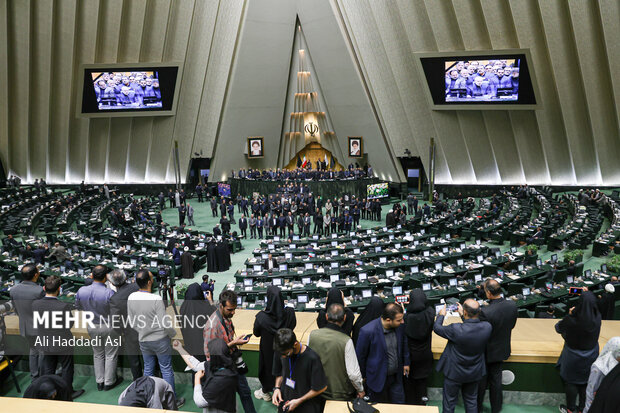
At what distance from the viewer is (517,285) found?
10.1 meters

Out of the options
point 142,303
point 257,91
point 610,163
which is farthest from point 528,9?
point 142,303

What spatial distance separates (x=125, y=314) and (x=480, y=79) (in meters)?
25.9

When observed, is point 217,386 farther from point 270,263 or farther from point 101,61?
point 101,61

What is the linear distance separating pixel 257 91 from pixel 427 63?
41.8 feet

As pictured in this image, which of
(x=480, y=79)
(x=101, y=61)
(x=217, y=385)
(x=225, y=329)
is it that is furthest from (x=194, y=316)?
(x=101, y=61)

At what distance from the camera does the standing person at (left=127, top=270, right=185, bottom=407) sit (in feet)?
15.9

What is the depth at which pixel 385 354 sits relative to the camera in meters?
4.23

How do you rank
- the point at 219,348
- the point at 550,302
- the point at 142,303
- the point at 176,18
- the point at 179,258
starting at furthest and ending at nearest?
the point at 176,18
the point at 179,258
the point at 550,302
the point at 142,303
the point at 219,348

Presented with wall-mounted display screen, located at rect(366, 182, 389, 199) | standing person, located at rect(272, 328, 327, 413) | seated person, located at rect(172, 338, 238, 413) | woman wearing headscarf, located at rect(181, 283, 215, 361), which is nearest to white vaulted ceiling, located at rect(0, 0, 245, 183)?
wall-mounted display screen, located at rect(366, 182, 389, 199)

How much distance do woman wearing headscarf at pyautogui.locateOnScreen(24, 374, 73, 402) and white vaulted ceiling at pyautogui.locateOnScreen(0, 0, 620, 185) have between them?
26.5 m

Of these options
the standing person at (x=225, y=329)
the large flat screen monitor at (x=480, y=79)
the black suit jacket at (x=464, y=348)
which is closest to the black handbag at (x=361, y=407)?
the black suit jacket at (x=464, y=348)

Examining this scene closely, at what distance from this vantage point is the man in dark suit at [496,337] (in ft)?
14.3

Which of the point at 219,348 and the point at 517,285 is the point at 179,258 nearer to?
the point at 517,285

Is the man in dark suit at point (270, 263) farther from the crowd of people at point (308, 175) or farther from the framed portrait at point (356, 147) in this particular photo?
the framed portrait at point (356, 147)
